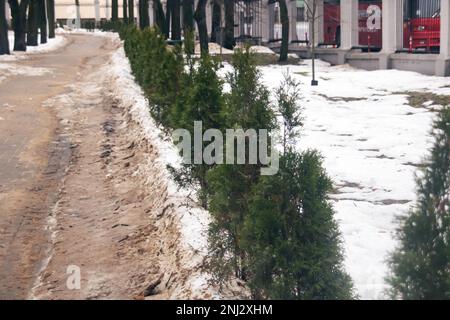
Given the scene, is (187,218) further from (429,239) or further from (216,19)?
(216,19)

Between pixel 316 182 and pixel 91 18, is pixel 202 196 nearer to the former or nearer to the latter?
pixel 316 182

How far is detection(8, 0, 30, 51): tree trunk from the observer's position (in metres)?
39.6

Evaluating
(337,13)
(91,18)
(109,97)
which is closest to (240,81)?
(109,97)

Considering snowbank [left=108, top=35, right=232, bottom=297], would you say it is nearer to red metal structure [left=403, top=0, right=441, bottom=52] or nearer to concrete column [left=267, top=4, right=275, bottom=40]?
red metal structure [left=403, top=0, right=441, bottom=52]

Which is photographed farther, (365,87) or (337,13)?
(337,13)

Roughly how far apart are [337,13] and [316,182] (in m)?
33.2

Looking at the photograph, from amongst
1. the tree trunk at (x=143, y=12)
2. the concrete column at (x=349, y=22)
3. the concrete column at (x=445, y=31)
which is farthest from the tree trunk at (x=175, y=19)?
the concrete column at (x=445, y=31)

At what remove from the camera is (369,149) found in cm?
1289

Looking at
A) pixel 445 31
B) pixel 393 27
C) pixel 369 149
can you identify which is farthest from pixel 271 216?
pixel 393 27

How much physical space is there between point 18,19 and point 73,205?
3198 centimetres

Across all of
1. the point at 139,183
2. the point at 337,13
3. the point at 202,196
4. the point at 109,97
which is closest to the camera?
the point at 202,196

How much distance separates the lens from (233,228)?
612 centimetres

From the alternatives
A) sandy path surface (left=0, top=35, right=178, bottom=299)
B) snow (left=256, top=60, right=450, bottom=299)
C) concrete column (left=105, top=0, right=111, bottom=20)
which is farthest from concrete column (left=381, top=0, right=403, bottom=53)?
concrete column (left=105, top=0, right=111, bottom=20)

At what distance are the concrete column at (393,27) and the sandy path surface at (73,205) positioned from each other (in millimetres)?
14044
